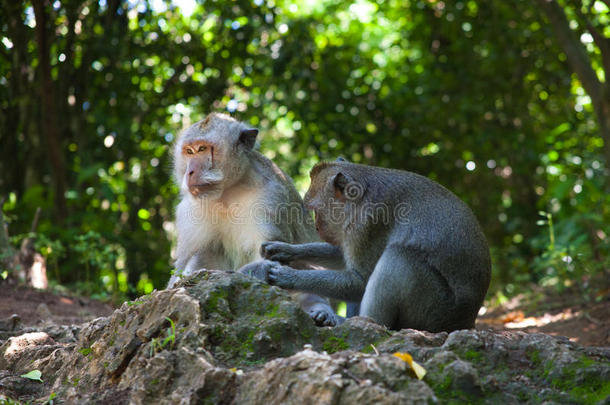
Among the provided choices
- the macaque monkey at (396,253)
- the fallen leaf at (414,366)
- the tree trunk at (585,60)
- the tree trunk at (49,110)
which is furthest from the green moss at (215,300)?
the tree trunk at (49,110)

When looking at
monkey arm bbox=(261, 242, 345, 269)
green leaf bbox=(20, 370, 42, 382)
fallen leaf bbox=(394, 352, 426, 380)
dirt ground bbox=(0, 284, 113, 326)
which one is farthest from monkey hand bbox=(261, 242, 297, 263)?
fallen leaf bbox=(394, 352, 426, 380)

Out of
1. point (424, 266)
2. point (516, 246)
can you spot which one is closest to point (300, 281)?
point (424, 266)

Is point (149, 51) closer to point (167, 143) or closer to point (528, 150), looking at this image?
point (167, 143)

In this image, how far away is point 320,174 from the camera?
Answer: 16.4ft

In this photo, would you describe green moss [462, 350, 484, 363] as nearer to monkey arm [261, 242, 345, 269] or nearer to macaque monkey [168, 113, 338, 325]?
monkey arm [261, 242, 345, 269]

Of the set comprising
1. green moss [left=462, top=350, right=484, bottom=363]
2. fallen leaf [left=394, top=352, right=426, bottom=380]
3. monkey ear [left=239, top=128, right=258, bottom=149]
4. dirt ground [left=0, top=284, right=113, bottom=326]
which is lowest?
dirt ground [left=0, top=284, right=113, bottom=326]

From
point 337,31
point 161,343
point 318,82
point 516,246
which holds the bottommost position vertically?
point 516,246

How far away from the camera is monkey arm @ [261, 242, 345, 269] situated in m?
4.80

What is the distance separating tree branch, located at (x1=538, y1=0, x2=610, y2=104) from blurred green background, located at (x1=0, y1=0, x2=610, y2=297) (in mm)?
933

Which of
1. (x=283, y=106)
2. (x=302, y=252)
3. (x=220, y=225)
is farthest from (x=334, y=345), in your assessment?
(x=283, y=106)

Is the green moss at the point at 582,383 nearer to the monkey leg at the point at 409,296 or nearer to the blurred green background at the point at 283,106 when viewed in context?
the monkey leg at the point at 409,296

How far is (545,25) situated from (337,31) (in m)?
4.87

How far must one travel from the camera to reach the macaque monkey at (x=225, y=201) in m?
5.35

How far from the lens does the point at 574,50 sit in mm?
7953
